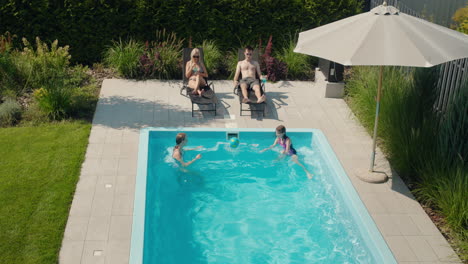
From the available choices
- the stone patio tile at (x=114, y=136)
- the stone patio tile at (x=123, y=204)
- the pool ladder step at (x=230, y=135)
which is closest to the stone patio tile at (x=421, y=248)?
the stone patio tile at (x=123, y=204)

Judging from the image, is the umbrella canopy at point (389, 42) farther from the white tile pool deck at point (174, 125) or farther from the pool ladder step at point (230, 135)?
the pool ladder step at point (230, 135)

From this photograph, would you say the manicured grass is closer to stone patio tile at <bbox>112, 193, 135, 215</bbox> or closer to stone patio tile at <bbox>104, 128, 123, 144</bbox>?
stone patio tile at <bbox>104, 128, 123, 144</bbox>

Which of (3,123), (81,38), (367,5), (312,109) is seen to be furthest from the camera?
(367,5)

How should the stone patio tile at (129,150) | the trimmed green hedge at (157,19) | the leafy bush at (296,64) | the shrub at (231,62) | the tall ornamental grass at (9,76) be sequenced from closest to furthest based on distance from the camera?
1. the stone patio tile at (129,150)
2. the tall ornamental grass at (9,76)
3. the trimmed green hedge at (157,19)
4. the shrub at (231,62)
5. the leafy bush at (296,64)

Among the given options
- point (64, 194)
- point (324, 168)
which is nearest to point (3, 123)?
point (64, 194)

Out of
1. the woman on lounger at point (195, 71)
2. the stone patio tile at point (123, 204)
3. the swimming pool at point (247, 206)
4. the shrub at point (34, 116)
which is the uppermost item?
the woman on lounger at point (195, 71)

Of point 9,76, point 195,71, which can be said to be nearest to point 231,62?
point 195,71

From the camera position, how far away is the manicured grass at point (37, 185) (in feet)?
24.7

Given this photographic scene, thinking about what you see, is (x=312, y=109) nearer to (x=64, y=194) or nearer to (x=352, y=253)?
(x=352, y=253)

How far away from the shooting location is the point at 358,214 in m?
8.47

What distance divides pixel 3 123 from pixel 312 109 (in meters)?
6.60

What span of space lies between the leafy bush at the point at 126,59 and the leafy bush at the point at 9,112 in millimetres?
3112

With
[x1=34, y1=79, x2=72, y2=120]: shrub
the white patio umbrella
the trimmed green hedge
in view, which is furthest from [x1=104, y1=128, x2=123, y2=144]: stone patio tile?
the trimmed green hedge

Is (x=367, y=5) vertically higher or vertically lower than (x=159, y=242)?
higher
